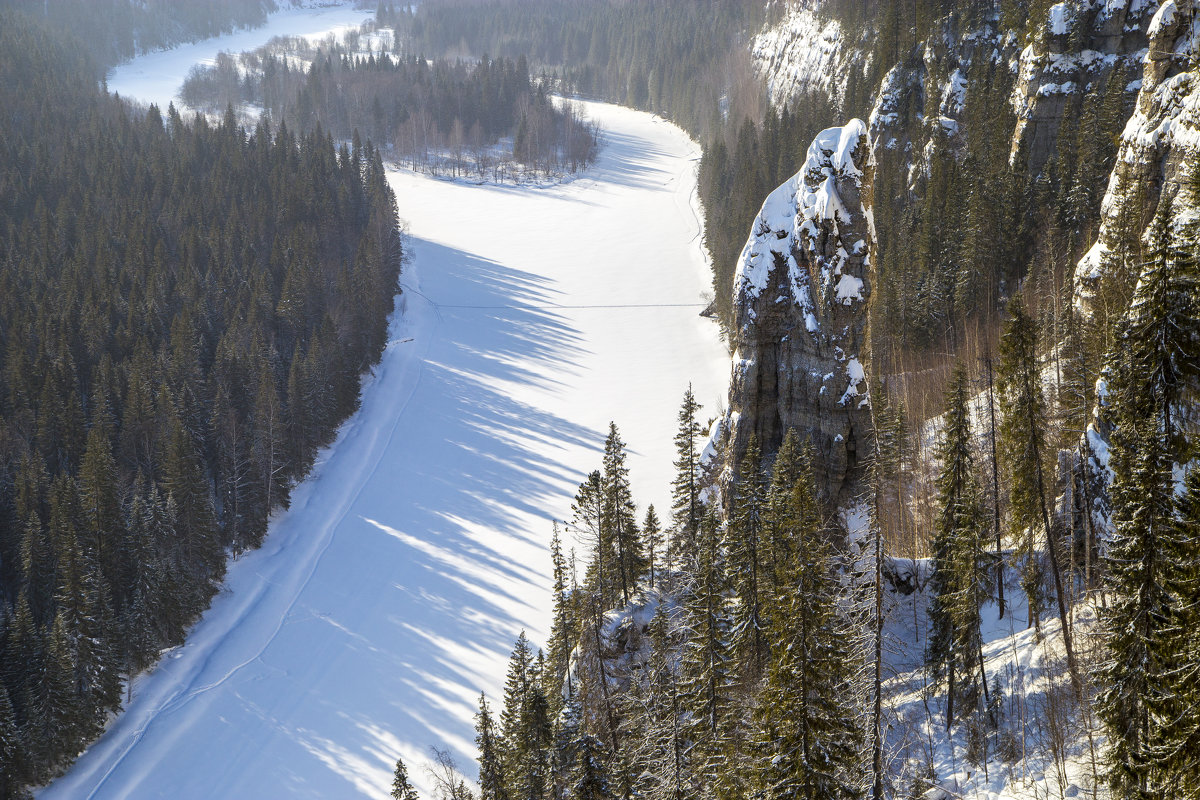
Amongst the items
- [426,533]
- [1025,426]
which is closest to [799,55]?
[426,533]

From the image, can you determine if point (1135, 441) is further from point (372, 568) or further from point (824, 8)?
point (824, 8)

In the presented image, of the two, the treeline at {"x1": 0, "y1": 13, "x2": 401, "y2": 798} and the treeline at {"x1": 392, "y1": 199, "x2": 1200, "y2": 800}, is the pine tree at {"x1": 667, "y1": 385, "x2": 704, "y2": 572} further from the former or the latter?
the treeline at {"x1": 0, "y1": 13, "x2": 401, "y2": 798}

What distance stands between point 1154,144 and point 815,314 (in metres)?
18.8

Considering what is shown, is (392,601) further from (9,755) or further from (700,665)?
(700,665)

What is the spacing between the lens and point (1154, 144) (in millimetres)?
43344

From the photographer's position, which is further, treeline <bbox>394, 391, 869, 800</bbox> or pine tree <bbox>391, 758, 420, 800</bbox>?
pine tree <bbox>391, 758, 420, 800</bbox>

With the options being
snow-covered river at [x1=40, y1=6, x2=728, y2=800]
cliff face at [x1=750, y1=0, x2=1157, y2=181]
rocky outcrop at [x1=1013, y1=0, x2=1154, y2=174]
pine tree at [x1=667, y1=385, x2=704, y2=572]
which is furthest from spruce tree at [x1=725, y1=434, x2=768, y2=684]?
cliff face at [x1=750, y1=0, x2=1157, y2=181]

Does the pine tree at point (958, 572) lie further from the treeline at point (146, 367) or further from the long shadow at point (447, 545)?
the treeline at point (146, 367)

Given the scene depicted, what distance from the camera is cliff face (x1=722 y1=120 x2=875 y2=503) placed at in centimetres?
3941

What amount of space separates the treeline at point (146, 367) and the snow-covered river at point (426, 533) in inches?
121

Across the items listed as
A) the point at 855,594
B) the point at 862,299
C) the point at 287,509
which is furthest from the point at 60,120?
the point at 855,594

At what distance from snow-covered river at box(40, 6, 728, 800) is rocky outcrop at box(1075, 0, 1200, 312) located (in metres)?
34.2

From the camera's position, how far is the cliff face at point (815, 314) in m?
39.4

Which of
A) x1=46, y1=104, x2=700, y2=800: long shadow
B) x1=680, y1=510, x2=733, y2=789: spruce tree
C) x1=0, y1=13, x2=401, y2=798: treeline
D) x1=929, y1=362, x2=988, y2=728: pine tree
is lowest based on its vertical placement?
x1=46, y1=104, x2=700, y2=800: long shadow
